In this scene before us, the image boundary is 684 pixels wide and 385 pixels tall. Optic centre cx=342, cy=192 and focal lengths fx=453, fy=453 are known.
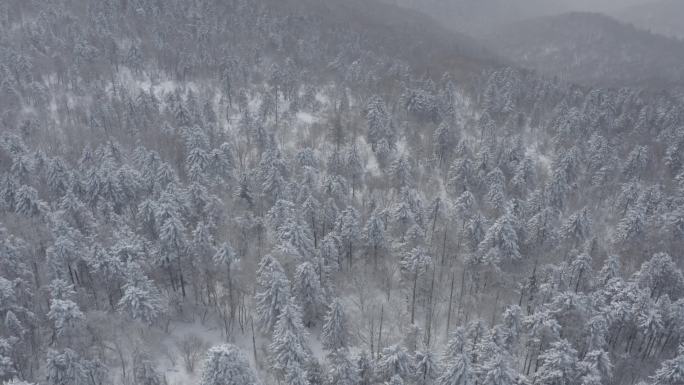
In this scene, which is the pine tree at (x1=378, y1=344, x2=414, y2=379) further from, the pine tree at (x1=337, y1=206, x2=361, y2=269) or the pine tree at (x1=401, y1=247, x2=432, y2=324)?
the pine tree at (x1=337, y1=206, x2=361, y2=269)

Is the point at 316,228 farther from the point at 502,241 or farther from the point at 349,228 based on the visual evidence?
the point at 502,241

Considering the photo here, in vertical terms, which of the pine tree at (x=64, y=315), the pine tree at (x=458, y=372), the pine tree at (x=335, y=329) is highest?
the pine tree at (x=64, y=315)

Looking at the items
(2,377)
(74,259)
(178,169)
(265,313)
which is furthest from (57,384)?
(178,169)

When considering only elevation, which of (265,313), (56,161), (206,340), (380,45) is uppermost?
(380,45)

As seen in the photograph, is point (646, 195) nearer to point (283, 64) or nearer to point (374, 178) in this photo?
point (374, 178)

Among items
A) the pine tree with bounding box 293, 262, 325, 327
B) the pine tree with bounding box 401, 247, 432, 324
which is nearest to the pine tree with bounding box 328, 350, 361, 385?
the pine tree with bounding box 293, 262, 325, 327

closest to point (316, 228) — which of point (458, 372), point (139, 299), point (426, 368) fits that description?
point (139, 299)

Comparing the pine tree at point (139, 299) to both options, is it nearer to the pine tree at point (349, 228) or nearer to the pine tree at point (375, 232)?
the pine tree at point (349, 228)

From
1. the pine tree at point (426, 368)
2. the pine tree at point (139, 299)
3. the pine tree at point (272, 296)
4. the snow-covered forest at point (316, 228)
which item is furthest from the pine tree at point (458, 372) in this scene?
the pine tree at point (139, 299)
